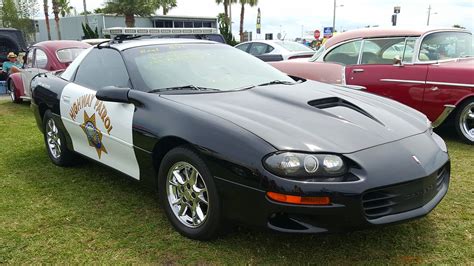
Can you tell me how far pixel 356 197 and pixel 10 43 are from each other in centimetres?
1167

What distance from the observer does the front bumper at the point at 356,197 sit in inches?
96.0

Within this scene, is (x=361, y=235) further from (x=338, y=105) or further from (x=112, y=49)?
(x=112, y=49)

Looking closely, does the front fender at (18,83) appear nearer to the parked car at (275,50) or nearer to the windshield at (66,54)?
the windshield at (66,54)

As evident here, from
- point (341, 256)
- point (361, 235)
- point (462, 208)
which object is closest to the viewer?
point (341, 256)

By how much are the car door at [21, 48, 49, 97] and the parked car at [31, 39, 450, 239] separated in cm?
504

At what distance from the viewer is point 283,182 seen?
2455mm

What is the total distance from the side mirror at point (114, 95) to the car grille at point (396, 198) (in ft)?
6.20

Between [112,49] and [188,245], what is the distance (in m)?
2.01

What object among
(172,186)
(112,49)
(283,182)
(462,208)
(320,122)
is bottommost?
(462,208)

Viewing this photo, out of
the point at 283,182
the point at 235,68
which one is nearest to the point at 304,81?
the point at 235,68

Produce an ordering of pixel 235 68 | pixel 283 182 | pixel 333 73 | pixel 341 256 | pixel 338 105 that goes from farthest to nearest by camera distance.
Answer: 1. pixel 333 73
2. pixel 235 68
3. pixel 338 105
4. pixel 341 256
5. pixel 283 182

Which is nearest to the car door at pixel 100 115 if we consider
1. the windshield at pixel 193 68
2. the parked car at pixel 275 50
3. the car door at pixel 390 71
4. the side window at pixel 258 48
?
the windshield at pixel 193 68

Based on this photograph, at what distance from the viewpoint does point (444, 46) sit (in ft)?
19.8

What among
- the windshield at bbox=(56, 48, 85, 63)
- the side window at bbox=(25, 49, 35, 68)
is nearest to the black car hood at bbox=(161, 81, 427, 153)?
the windshield at bbox=(56, 48, 85, 63)
